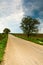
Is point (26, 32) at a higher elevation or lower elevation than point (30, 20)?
lower

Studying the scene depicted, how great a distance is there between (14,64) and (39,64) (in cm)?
152

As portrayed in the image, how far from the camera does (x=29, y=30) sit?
82125 mm

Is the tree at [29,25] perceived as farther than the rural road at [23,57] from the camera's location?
Yes

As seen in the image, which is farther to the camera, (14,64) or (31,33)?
(31,33)

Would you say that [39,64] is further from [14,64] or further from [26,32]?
[26,32]

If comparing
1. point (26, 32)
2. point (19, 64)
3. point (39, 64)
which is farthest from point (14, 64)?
point (26, 32)

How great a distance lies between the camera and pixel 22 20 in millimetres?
83000

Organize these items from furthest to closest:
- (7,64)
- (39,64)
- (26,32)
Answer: (26,32) → (7,64) → (39,64)

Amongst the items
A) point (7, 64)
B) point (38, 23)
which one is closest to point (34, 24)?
Result: point (38, 23)

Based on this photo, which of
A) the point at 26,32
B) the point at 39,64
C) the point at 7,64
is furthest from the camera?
the point at 26,32

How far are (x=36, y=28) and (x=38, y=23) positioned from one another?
2569 mm

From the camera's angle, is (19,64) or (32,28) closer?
(19,64)

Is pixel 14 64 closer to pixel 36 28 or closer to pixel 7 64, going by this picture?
pixel 7 64

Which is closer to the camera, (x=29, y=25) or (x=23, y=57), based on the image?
(x=23, y=57)
